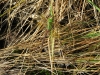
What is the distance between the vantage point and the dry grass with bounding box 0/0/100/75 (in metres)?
1.60

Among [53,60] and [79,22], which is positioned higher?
[79,22]

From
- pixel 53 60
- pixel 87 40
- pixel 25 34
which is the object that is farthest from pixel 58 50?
pixel 25 34

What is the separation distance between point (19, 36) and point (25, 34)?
0.15 ft

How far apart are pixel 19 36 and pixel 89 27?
1.63 feet

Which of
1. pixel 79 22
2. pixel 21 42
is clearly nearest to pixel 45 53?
pixel 21 42

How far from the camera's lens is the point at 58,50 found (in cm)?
165

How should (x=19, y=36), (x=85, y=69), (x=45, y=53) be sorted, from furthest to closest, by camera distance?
(x=19, y=36), (x=45, y=53), (x=85, y=69)

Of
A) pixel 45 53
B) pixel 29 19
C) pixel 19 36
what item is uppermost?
pixel 29 19

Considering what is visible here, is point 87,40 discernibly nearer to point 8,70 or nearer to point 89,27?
point 89,27

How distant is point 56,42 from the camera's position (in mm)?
1646

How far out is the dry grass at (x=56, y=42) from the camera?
160cm

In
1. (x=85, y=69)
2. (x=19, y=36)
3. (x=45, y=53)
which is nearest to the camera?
(x=85, y=69)

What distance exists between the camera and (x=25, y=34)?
71.9 inches

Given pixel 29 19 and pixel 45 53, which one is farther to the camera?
pixel 29 19
